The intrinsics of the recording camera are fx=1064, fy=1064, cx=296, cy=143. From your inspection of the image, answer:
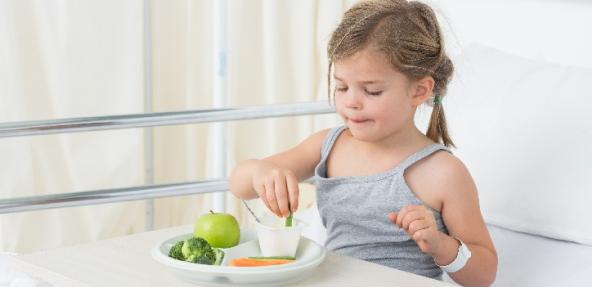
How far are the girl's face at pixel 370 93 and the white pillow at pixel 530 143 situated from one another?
28 cm

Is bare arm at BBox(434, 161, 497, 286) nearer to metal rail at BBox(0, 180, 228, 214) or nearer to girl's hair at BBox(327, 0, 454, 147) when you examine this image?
girl's hair at BBox(327, 0, 454, 147)

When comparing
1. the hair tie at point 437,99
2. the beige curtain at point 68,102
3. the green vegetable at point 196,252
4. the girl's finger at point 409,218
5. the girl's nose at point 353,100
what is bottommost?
the beige curtain at point 68,102

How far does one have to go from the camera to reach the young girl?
5.17 feet

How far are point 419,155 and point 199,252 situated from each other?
1.46 feet

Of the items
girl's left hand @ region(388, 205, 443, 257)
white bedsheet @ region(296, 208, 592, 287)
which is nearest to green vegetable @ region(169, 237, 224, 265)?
girl's left hand @ region(388, 205, 443, 257)

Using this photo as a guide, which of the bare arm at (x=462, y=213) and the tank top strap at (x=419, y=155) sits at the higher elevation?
the tank top strap at (x=419, y=155)

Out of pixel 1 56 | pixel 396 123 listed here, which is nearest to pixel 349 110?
pixel 396 123

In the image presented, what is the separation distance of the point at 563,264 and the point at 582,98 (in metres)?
0.29

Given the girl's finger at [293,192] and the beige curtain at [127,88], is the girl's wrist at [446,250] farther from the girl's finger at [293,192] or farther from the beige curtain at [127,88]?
the beige curtain at [127,88]

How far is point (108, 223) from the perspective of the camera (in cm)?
328

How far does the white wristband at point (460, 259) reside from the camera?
4.96 feet

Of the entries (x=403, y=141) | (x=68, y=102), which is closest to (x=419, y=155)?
(x=403, y=141)

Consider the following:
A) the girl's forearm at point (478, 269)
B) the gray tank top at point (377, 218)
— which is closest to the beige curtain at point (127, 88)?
the gray tank top at point (377, 218)

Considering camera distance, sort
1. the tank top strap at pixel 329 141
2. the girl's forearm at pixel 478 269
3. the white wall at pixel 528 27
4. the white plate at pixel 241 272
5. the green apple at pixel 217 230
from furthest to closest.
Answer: the white wall at pixel 528 27 < the tank top strap at pixel 329 141 < the girl's forearm at pixel 478 269 < the green apple at pixel 217 230 < the white plate at pixel 241 272
